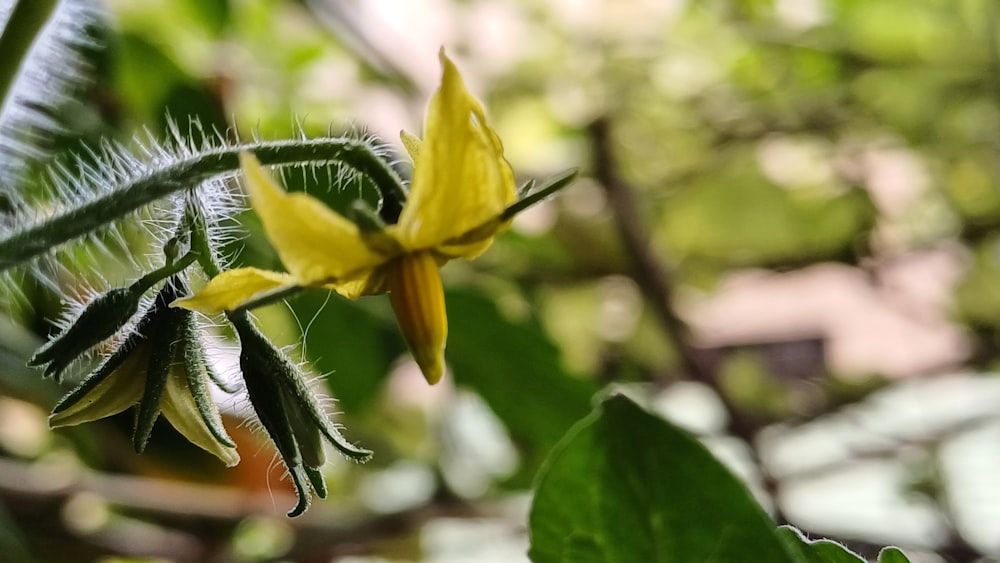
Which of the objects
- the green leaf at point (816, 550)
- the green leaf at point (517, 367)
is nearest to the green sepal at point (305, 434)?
the green leaf at point (816, 550)

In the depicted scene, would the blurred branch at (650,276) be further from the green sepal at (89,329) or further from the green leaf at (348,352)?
the green sepal at (89,329)

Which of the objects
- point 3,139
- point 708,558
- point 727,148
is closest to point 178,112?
point 3,139

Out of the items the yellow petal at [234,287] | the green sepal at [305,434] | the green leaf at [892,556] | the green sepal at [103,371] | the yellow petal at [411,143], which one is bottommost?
the green leaf at [892,556]

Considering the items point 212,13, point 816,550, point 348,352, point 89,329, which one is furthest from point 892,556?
point 212,13

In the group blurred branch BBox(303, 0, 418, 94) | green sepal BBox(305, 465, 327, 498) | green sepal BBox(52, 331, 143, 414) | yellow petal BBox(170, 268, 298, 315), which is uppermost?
yellow petal BBox(170, 268, 298, 315)

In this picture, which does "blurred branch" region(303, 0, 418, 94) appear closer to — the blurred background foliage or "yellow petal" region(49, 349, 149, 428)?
the blurred background foliage

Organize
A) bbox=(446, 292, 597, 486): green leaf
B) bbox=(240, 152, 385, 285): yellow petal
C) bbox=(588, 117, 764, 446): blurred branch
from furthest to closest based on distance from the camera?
1. bbox=(588, 117, 764, 446): blurred branch
2. bbox=(446, 292, 597, 486): green leaf
3. bbox=(240, 152, 385, 285): yellow petal

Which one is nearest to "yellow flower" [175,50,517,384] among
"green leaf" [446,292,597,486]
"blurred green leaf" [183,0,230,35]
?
"green leaf" [446,292,597,486]
